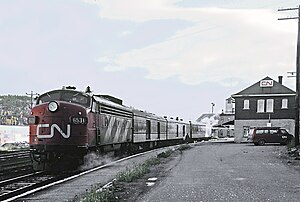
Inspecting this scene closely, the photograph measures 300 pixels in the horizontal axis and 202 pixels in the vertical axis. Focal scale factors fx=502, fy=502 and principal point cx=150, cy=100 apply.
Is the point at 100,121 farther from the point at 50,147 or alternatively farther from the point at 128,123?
the point at 128,123

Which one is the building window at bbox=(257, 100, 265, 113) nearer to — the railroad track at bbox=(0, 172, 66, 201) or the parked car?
the parked car

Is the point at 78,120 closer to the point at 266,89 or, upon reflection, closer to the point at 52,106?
the point at 52,106

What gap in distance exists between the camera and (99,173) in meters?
17.3

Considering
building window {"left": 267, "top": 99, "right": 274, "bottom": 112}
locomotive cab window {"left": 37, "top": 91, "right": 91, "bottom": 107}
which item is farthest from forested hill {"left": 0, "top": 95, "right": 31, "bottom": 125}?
locomotive cab window {"left": 37, "top": 91, "right": 91, "bottom": 107}

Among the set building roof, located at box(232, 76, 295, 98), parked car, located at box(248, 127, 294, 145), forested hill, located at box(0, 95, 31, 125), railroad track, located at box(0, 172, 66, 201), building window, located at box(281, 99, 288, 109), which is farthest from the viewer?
forested hill, located at box(0, 95, 31, 125)

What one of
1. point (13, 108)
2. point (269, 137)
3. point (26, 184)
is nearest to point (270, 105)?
point (269, 137)

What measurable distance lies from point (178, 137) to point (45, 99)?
119 ft

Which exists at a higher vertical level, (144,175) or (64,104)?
(64,104)

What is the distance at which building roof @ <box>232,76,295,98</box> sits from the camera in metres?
60.4

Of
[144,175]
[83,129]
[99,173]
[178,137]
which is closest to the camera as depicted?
[144,175]

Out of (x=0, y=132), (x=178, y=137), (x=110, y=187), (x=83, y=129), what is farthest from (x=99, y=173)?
(x=178, y=137)

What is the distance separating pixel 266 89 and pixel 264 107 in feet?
7.59

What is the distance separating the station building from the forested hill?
3692 centimetres

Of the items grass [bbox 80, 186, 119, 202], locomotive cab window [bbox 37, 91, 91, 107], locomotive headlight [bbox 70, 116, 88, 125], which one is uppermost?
locomotive cab window [bbox 37, 91, 91, 107]
